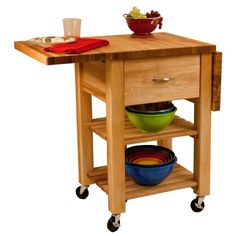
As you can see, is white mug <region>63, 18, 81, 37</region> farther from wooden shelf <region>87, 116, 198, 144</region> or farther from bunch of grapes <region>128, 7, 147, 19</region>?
wooden shelf <region>87, 116, 198, 144</region>

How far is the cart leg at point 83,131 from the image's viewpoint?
4145mm

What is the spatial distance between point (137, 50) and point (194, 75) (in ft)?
1.37

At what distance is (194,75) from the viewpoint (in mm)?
3869

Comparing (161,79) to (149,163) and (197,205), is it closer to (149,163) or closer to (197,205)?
(149,163)

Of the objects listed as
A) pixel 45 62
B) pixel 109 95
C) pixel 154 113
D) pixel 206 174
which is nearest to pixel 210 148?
pixel 206 174

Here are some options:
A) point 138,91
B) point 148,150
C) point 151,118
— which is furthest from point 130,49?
point 148,150

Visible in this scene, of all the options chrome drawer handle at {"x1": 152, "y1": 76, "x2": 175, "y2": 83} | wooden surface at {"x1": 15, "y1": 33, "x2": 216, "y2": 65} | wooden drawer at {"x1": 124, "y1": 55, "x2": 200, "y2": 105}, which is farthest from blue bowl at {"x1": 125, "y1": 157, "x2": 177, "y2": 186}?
wooden surface at {"x1": 15, "y1": 33, "x2": 216, "y2": 65}

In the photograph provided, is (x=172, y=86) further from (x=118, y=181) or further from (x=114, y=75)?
(x=118, y=181)

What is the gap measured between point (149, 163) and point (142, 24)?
0.89 m

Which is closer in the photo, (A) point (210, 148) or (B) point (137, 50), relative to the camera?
(B) point (137, 50)

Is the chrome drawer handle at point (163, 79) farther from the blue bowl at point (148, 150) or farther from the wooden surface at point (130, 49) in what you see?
the blue bowl at point (148, 150)

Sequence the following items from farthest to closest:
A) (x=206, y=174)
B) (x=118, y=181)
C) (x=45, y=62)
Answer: (x=206, y=174), (x=118, y=181), (x=45, y=62)

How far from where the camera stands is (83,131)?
419 cm

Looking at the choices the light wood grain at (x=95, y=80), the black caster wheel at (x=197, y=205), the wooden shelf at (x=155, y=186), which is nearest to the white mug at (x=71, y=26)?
the light wood grain at (x=95, y=80)
